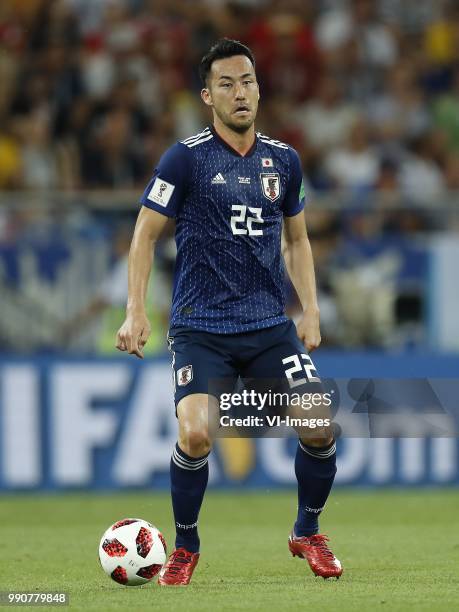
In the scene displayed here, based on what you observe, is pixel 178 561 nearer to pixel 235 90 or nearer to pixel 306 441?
pixel 306 441

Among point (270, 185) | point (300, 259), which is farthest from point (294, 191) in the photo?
point (300, 259)

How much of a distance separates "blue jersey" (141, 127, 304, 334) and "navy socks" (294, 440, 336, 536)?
0.71m

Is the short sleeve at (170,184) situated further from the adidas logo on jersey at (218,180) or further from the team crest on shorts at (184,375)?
the team crest on shorts at (184,375)

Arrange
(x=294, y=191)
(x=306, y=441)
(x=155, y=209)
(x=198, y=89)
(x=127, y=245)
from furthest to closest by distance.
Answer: (x=198, y=89), (x=127, y=245), (x=294, y=191), (x=306, y=441), (x=155, y=209)

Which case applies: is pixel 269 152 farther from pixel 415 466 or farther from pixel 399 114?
pixel 399 114

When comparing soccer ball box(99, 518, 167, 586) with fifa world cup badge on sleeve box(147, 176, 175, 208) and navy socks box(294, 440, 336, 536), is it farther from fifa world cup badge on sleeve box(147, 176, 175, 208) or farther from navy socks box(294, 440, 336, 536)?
fifa world cup badge on sleeve box(147, 176, 175, 208)

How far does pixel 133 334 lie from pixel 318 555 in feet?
5.08

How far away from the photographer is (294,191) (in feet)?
24.9

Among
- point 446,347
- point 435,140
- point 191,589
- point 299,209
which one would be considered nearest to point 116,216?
point 446,347

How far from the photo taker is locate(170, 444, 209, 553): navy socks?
23.6 ft

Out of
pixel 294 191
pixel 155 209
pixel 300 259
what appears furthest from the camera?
pixel 300 259

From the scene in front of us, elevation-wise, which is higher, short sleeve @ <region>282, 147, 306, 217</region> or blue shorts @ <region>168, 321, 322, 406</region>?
short sleeve @ <region>282, 147, 306, 217</region>
